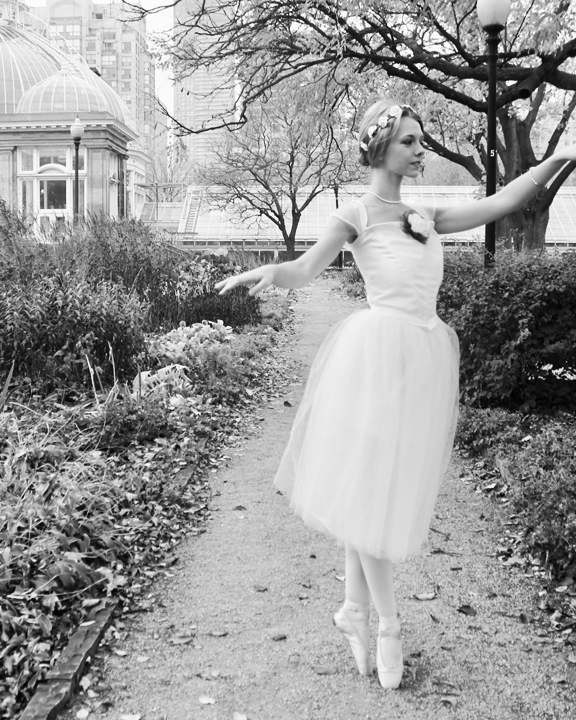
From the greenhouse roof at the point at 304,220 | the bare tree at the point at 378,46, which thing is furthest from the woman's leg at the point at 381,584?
the greenhouse roof at the point at 304,220

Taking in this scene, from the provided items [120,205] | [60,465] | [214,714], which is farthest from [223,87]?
[120,205]

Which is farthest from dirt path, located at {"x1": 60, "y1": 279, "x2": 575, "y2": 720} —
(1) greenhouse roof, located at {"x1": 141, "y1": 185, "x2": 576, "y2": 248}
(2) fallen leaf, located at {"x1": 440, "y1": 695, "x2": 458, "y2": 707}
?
(1) greenhouse roof, located at {"x1": 141, "y1": 185, "x2": 576, "y2": 248}

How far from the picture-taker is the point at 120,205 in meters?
42.3

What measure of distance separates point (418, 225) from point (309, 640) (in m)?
1.73

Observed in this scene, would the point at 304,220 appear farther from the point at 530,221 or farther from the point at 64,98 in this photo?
the point at 530,221

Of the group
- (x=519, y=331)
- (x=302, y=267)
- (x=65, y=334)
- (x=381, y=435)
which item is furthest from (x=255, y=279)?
(x=65, y=334)

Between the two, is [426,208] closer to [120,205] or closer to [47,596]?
[47,596]

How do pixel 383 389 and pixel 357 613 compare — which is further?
pixel 357 613

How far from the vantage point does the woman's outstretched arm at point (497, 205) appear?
317cm

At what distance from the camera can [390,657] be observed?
9.82ft

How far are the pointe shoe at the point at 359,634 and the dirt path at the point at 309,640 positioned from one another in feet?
0.20

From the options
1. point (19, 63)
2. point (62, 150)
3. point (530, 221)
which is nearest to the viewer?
point (530, 221)

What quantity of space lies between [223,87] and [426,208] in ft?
38.2

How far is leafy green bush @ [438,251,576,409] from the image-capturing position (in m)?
6.39
